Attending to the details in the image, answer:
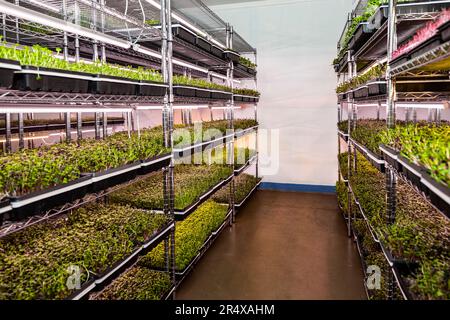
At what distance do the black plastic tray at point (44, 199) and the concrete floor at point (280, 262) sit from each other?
184 centimetres

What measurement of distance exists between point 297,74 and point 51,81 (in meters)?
6.69

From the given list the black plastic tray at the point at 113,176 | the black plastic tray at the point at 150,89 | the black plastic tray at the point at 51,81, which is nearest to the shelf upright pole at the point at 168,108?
the black plastic tray at the point at 150,89

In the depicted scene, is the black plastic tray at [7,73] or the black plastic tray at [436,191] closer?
the black plastic tray at [436,191]

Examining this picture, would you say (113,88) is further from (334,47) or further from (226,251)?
(334,47)

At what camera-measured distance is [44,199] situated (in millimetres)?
1818

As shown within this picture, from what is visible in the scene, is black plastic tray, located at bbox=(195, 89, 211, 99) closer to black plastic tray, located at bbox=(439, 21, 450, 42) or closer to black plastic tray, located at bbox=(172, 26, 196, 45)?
black plastic tray, located at bbox=(172, 26, 196, 45)

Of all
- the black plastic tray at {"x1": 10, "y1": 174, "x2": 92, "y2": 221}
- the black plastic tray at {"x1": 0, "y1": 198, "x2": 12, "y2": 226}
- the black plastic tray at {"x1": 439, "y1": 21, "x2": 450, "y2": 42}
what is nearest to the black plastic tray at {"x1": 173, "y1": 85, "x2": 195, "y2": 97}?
the black plastic tray at {"x1": 10, "y1": 174, "x2": 92, "y2": 221}

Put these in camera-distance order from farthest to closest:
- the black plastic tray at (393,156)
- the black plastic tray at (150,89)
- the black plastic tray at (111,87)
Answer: the black plastic tray at (150,89) < the black plastic tray at (111,87) < the black plastic tray at (393,156)

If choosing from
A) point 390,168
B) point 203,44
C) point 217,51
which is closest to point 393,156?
point 390,168

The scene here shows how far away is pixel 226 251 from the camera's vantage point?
4504 mm

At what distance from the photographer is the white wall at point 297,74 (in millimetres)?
7621

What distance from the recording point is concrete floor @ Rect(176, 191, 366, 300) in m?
3.50

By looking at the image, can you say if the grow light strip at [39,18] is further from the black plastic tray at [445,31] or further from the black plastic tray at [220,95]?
the black plastic tray at [220,95]
